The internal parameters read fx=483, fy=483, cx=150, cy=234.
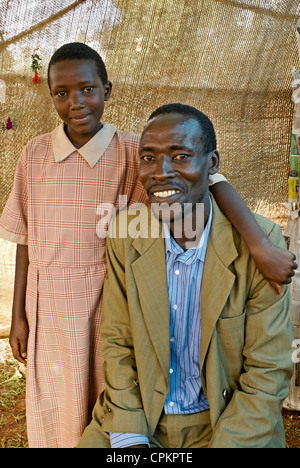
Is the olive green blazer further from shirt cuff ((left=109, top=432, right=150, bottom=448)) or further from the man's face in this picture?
the man's face

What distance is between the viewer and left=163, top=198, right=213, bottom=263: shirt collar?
148cm

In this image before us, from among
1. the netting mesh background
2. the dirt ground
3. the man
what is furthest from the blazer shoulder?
the dirt ground

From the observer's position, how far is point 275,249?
140 centimetres

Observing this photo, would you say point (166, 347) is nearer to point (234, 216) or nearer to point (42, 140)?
point (234, 216)

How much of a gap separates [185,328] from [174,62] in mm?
1605

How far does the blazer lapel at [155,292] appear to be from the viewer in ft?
4.72

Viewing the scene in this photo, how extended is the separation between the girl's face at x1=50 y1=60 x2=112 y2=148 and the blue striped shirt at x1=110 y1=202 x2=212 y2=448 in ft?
1.66

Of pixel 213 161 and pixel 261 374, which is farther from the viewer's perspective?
pixel 213 161

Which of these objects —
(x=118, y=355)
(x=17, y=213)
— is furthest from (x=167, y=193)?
(x=17, y=213)

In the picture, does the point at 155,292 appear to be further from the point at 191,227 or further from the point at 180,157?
the point at 180,157

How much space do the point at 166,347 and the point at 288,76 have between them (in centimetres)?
183

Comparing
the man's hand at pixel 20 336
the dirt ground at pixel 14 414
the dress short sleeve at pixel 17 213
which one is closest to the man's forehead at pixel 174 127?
the dress short sleeve at pixel 17 213

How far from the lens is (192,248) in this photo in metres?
1.49
